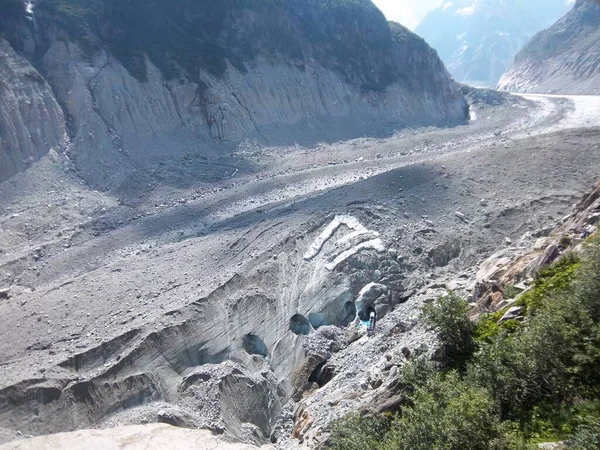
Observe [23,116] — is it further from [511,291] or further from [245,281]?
[511,291]

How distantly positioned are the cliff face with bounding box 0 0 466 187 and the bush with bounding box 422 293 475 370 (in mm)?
26200

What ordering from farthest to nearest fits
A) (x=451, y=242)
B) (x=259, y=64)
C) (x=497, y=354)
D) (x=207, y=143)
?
1. (x=259, y=64)
2. (x=207, y=143)
3. (x=451, y=242)
4. (x=497, y=354)

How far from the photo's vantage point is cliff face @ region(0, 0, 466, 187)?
36656 mm

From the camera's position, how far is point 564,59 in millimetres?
83938

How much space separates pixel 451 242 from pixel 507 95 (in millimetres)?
47305

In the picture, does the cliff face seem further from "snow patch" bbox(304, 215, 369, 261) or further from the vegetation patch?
the vegetation patch

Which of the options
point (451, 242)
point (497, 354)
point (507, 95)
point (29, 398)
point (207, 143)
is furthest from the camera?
point (507, 95)

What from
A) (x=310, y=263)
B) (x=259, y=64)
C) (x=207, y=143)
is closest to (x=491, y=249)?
(x=310, y=263)

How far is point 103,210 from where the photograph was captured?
30125 millimetres

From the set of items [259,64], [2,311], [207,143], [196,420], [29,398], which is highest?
[259,64]

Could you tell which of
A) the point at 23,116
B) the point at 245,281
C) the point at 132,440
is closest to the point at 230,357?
the point at 245,281

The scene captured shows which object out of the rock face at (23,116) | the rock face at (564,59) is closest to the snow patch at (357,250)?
the rock face at (23,116)

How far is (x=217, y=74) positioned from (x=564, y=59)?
63576 mm

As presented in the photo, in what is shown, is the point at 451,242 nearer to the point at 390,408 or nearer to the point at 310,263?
the point at 310,263
